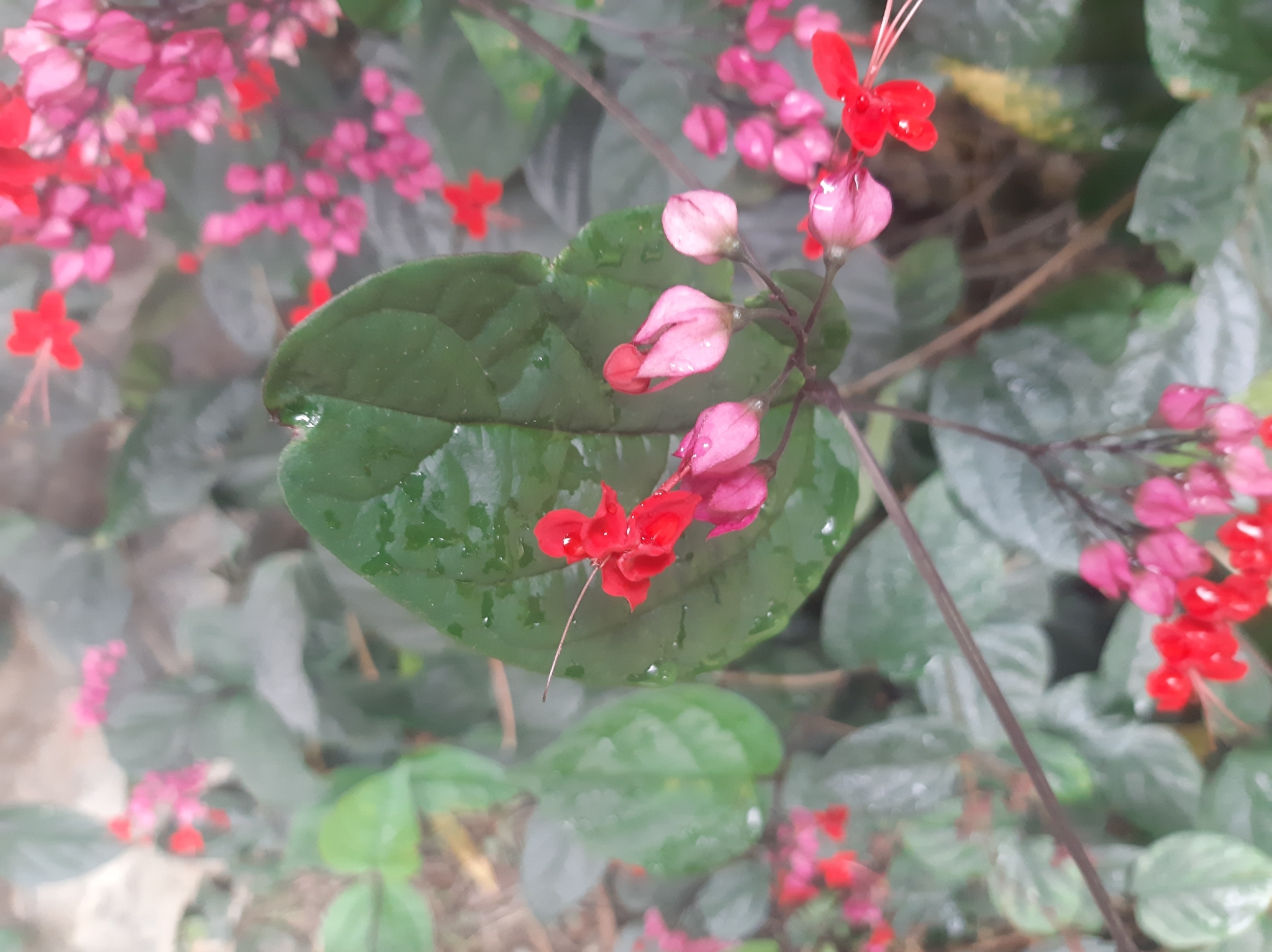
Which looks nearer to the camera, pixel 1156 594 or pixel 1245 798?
pixel 1156 594

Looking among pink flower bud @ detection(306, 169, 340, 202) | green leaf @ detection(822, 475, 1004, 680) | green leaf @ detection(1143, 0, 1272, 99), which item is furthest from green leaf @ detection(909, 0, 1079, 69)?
pink flower bud @ detection(306, 169, 340, 202)

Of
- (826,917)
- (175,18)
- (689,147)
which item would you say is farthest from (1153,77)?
(826,917)

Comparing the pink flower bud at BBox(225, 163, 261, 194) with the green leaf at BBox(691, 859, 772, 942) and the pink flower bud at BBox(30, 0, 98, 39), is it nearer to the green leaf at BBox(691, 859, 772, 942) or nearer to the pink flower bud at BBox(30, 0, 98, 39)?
the pink flower bud at BBox(30, 0, 98, 39)

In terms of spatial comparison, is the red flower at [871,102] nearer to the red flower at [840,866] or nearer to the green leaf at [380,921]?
the red flower at [840,866]

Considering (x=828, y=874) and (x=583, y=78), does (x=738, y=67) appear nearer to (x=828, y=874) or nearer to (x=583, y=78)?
(x=583, y=78)

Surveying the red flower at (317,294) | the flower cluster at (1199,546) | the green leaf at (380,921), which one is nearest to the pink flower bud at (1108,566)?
the flower cluster at (1199,546)

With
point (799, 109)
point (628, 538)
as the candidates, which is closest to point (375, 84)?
point (799, 109)
